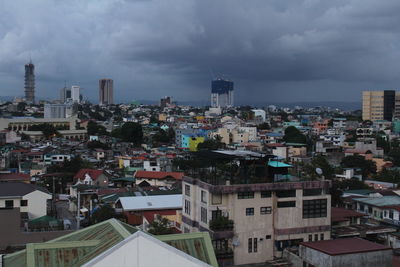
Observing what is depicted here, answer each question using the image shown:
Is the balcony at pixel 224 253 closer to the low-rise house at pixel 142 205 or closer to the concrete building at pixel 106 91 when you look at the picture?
the low-rise house at pixel 142 205

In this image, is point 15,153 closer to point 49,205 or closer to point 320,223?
point 49,205

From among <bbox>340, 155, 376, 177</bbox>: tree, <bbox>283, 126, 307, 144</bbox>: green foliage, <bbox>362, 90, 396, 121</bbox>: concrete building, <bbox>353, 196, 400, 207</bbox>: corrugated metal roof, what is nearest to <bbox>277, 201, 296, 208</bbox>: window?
<bbox>353, 196, 400, 207</bbox>: corrugated metal roof

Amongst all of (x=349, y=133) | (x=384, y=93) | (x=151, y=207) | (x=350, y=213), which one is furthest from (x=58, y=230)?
(x=384, y=93)

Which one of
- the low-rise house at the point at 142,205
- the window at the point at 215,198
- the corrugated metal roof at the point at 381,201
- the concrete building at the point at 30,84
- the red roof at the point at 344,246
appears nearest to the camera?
the red roof at the point at 344,246

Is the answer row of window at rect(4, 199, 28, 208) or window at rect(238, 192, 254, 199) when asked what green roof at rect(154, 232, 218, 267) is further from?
row of window at rect(4, 199, 28, 208)

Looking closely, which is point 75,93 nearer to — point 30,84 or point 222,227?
point 30,84

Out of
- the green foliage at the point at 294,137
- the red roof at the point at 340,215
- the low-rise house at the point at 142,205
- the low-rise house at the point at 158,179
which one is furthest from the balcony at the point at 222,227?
the green foliage at the point at 294,137
